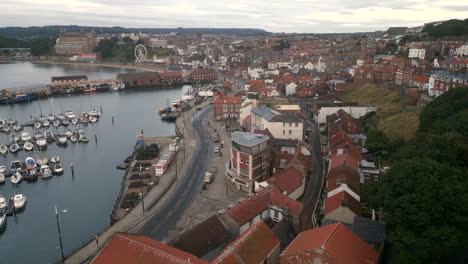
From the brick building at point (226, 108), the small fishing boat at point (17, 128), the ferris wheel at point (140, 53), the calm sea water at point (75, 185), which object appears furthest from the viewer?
the ferris wheel at point (140, 53)

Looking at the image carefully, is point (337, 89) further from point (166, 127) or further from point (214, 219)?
point (214, 219)

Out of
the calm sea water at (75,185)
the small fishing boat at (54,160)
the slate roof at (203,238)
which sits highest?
the slate roof at (203,238)

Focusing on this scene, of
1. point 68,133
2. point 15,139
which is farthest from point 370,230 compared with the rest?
point 15,139

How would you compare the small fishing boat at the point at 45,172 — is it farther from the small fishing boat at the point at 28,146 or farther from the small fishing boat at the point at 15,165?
the small fishing boat at the point at 28,146

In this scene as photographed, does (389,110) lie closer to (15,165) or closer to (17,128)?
(15,165)

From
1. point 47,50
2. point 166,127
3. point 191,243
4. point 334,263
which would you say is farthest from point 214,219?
point 47,50

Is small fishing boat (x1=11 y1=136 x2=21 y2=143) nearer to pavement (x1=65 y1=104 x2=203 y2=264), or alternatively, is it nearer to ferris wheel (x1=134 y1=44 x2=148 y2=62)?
pavement (x1=65 y1=104 x2=203 y2=264)

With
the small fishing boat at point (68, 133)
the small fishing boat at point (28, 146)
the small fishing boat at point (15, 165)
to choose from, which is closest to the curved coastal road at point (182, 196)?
the small fishing boat at point (15, 165)
